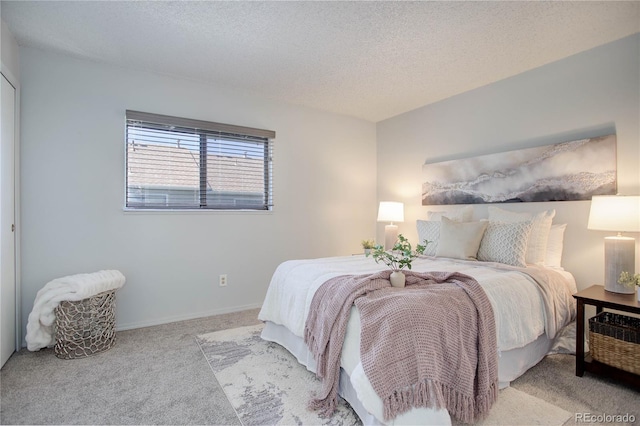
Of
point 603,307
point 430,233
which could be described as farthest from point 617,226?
point 430,233

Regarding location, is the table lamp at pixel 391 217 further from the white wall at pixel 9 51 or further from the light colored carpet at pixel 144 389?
the white wall at pixel 9 51

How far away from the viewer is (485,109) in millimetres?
3389

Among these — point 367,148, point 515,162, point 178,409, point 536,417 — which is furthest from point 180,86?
point 536,417

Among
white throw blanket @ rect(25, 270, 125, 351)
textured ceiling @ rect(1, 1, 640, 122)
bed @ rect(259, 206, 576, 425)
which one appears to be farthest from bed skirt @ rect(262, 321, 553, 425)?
textured ceiling @ rect(1, 1, 640, 122)

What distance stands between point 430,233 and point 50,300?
3.21 metres

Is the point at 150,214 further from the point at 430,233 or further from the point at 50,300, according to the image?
the point at 430,233

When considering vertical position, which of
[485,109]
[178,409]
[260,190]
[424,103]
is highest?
[424,103]

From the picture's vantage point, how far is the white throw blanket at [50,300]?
94.7 inches

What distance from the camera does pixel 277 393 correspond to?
6.44ft

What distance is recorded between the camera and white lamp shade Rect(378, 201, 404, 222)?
4.01 m

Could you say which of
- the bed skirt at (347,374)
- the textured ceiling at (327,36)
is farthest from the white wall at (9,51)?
the bed skirt at (347,374)

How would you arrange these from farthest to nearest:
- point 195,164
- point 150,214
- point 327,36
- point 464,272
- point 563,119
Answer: point 195,164
point 150,214
point 563,119
point 327,36
point 464,272

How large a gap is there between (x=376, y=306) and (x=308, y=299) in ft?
2.11

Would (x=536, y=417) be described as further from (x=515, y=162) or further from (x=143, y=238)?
(x=143, y=238)
